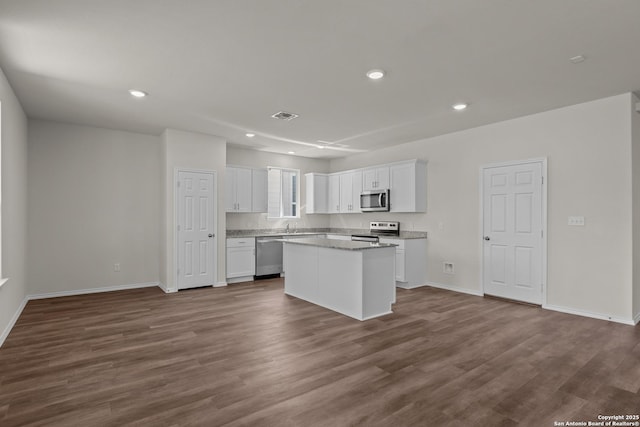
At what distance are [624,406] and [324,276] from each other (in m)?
3.16

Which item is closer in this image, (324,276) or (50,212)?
(324,276)

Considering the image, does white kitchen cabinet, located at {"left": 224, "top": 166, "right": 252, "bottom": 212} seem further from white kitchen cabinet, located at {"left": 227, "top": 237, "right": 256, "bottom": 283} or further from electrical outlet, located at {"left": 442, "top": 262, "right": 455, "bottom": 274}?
electrical outlet, located at {"left": 442, "top": 262, "right": 455, "bottom": 274}

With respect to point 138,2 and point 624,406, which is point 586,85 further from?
point 138,2

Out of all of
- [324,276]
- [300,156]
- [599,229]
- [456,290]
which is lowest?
[456,290]

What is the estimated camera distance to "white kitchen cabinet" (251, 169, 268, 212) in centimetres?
700

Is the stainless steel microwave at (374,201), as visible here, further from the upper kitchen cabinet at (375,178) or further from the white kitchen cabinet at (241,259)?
the white kitchen cabinet at (241,259)

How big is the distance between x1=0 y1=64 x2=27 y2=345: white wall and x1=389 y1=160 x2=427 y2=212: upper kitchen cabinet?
550cm

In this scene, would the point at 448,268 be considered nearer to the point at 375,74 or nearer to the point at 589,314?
the point at 589,314

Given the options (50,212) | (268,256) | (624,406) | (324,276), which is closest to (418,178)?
(324,276)

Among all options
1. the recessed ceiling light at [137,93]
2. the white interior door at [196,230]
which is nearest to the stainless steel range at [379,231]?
the white interior door at [196,230]

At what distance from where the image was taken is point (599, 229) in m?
4.16

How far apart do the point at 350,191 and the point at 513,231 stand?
3376mm

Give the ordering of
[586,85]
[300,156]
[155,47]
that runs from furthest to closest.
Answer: [300,156]
[586,85]
[155,47]

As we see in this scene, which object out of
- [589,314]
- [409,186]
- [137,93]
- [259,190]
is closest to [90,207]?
[137,93]
